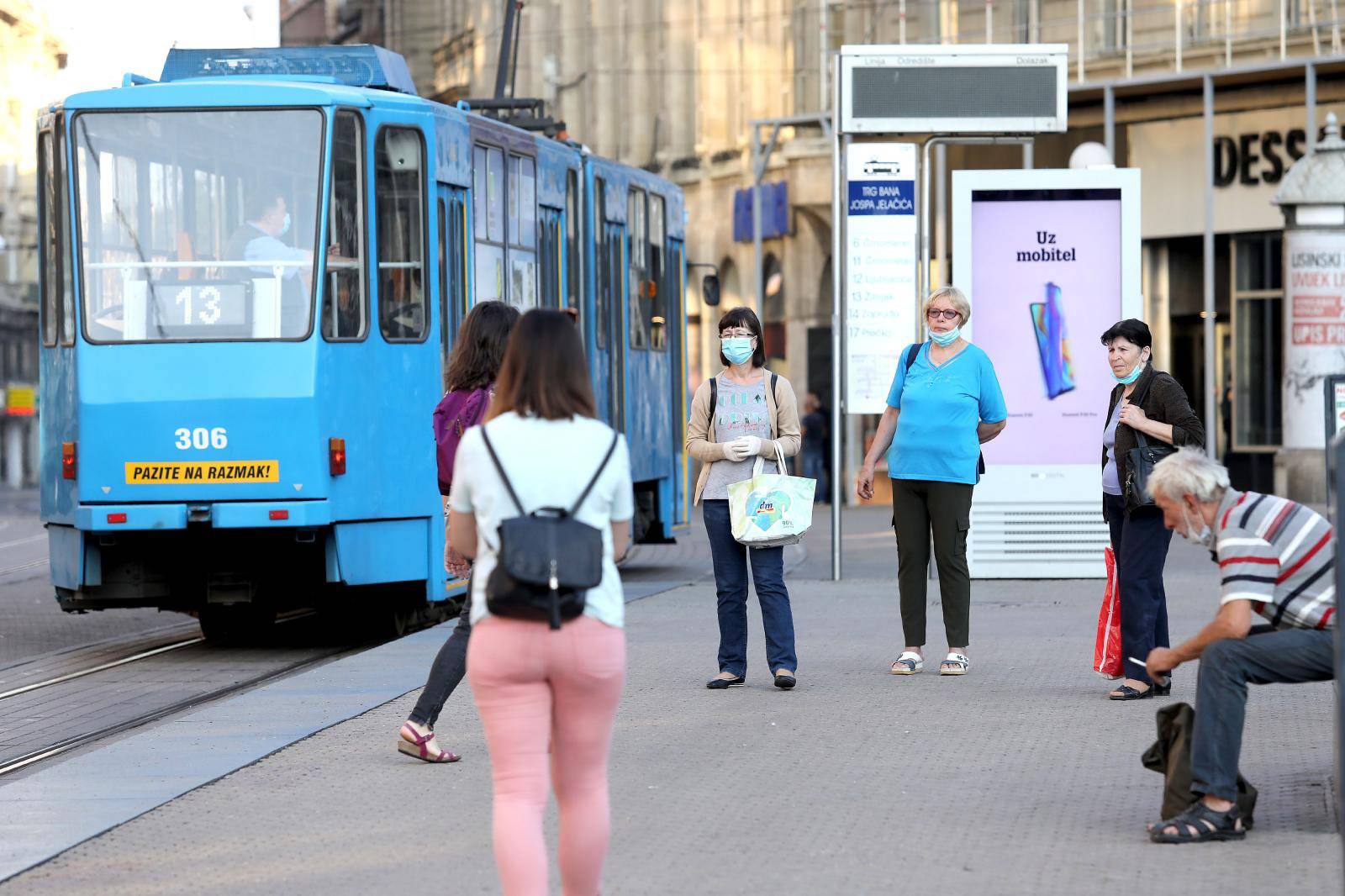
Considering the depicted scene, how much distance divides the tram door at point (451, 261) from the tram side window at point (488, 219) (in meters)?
0.26

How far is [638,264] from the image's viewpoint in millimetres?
18406

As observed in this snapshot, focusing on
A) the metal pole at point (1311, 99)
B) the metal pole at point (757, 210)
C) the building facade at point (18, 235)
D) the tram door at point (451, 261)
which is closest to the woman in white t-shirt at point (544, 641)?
the tram door at point (451, 261)

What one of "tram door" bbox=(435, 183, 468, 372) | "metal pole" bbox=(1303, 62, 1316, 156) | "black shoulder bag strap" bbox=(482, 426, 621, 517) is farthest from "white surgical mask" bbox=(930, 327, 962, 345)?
"metal pole" bbox=(1303, 62, 1316, 156)

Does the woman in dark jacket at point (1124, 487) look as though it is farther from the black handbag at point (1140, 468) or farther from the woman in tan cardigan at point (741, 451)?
the woman in tan cardigan at point (741, 451)

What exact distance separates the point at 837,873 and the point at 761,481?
3.75 meters

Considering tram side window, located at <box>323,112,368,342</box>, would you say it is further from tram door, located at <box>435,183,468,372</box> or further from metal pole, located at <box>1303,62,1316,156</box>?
metal pole, located at <box>1303,62,1316,156</box>

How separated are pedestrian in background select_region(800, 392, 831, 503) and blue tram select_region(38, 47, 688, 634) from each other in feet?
62.2

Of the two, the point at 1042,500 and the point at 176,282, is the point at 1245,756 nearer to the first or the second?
the point at 176,282

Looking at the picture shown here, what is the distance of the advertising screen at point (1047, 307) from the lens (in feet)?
50.8

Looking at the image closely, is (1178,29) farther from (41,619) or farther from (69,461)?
(69,461)

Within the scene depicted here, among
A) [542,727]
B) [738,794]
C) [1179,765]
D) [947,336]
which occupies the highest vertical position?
[947,336]

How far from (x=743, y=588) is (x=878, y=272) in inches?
276

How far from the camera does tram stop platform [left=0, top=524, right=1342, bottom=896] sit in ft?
20.1

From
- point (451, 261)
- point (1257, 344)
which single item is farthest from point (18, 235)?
point (451, 261)
